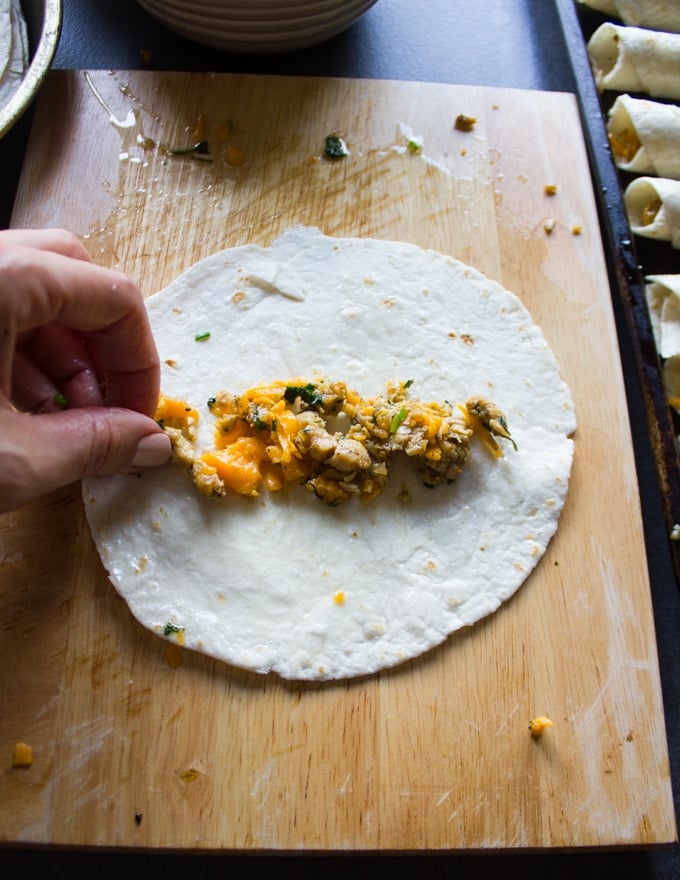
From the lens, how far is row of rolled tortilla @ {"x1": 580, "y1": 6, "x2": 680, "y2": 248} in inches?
115

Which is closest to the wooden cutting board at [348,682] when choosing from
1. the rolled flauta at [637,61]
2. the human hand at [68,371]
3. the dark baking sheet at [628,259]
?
the dark baking sheet at [628,259]

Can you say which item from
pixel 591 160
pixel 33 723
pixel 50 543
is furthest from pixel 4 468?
pixel 591 160

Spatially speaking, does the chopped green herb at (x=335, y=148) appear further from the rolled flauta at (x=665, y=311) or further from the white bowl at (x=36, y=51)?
the rolled flauta at (x=665, y=311)

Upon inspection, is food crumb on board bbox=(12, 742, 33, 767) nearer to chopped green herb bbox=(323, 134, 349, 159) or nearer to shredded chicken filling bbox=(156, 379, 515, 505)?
shredded chicken filling bbox=(156, 379, 515, 505)

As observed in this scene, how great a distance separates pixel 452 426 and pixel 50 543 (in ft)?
4.17

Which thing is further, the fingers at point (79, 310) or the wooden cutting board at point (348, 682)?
the wooden cutting board at point (348, 682)

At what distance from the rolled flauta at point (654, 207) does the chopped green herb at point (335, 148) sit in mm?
1128

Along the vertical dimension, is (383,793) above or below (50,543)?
below

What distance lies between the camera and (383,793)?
2061mm

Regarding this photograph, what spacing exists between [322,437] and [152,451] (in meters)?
0.50

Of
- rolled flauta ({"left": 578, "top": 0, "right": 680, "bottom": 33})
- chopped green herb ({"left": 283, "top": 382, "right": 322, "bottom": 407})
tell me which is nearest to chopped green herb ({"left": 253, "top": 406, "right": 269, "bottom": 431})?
chopped green herb ({"left": 283, "top": 382, "right": 322, "bottom": 407})

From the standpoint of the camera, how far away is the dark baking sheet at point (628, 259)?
259 centimetres

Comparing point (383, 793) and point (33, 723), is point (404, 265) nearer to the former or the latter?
point (383, 793)

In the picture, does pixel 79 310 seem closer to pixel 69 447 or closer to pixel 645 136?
pixel 69 447
